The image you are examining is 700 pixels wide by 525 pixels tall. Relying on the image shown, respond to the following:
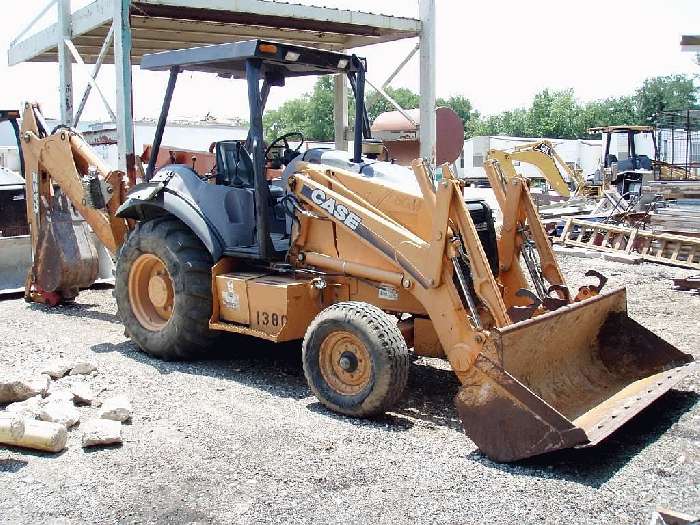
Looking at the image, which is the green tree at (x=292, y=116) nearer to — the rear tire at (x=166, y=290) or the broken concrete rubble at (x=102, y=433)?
the rear tire at (x=166, y=290)

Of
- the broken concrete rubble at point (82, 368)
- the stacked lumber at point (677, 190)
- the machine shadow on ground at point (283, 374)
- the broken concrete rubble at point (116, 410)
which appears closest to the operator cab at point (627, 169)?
the stacked lumber at point (677, 190)

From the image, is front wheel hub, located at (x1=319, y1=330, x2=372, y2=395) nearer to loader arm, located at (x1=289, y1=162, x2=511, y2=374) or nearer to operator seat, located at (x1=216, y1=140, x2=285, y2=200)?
loader arm, located at (x1=289, y1=162, x2=511, y2=374)

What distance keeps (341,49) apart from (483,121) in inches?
2514

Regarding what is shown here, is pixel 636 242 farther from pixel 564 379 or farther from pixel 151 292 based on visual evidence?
pixel 151 292

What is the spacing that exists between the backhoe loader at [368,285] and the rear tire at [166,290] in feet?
0.05

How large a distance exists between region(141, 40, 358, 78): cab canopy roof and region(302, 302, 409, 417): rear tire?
7.05 feet

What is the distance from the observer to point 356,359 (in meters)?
5.45

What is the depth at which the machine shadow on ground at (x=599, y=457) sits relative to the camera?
14.8ft

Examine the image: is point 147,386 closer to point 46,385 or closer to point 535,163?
point 46,385

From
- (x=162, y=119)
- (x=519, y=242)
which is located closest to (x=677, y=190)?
(x=519, y=242)

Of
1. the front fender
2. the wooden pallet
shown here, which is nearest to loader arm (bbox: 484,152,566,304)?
the front fender

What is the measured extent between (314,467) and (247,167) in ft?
10.1

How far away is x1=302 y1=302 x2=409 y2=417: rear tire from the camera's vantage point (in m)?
5.27

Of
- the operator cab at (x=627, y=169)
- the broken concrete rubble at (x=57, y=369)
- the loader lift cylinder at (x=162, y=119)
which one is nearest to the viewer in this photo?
the broken concrete rubble at (x=57, y=369)
